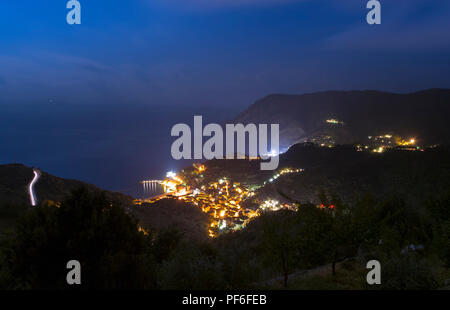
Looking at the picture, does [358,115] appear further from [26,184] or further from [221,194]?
[26,184]

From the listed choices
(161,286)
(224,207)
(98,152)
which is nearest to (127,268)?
(161,286)

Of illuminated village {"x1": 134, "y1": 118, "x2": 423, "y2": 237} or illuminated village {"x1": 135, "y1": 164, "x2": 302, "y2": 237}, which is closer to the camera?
illuminated village {"x1": 135, "y1": 164, "x2": 302, "y2": 237}

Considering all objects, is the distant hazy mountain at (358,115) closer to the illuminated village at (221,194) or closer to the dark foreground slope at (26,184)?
the illuminated village at (221,194)

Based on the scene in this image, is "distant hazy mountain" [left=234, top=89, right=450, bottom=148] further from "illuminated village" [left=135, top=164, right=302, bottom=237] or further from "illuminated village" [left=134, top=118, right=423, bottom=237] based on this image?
"illuminated village" [left=135, top=164, right=302, bottom=237]

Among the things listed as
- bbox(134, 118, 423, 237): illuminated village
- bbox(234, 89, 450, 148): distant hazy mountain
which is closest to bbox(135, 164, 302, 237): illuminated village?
bbox(134, 118, 423, 237): illuminated village

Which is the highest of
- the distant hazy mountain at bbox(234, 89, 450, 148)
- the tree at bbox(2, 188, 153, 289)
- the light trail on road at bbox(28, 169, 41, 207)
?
the distant hazy mountain at bbox(234, 89, 450, 148)

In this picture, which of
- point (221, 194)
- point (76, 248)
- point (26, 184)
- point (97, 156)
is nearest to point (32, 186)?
point (26, 184)

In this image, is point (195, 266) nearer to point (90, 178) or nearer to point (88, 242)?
point (88, 242)

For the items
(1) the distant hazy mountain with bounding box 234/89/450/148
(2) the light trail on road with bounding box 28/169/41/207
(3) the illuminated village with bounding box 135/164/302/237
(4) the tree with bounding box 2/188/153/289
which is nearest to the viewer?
(4) the tree with bounding box 2/188/153/289
